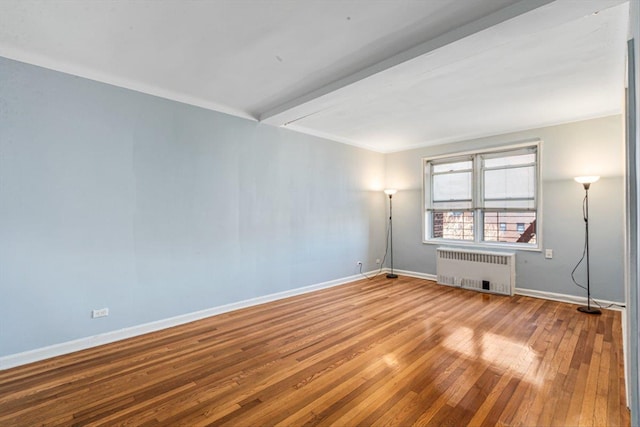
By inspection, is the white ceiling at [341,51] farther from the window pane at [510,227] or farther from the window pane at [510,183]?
the window pane at [510,227]

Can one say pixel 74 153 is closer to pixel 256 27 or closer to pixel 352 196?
pixel 256 27

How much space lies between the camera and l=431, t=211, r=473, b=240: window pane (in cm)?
563

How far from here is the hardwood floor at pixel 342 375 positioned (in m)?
1.95

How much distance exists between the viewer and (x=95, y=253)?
9.94 feet

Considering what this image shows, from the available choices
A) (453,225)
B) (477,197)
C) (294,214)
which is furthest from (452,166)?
(294,214)

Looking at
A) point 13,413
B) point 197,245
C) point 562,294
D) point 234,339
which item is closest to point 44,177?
point 197,245

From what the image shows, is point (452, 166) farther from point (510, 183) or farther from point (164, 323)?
point (164, 323)

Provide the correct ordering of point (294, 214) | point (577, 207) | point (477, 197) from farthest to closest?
point (477, 197) → point (294, 214) → point (577, 207)

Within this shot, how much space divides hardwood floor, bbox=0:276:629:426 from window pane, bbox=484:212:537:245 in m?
1.48

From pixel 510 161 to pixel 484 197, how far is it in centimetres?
73

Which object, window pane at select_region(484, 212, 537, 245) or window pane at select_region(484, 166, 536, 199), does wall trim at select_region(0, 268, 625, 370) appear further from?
window pane at select_region(484, 166, 536, 199)

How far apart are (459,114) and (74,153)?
478 cm

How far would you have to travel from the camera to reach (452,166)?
5.78 metres

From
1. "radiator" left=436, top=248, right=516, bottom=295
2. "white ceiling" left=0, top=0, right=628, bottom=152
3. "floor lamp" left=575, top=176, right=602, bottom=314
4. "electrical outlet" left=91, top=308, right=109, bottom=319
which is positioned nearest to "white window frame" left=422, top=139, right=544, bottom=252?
"radiator" left=436, top=248, right=516, bottom=295
